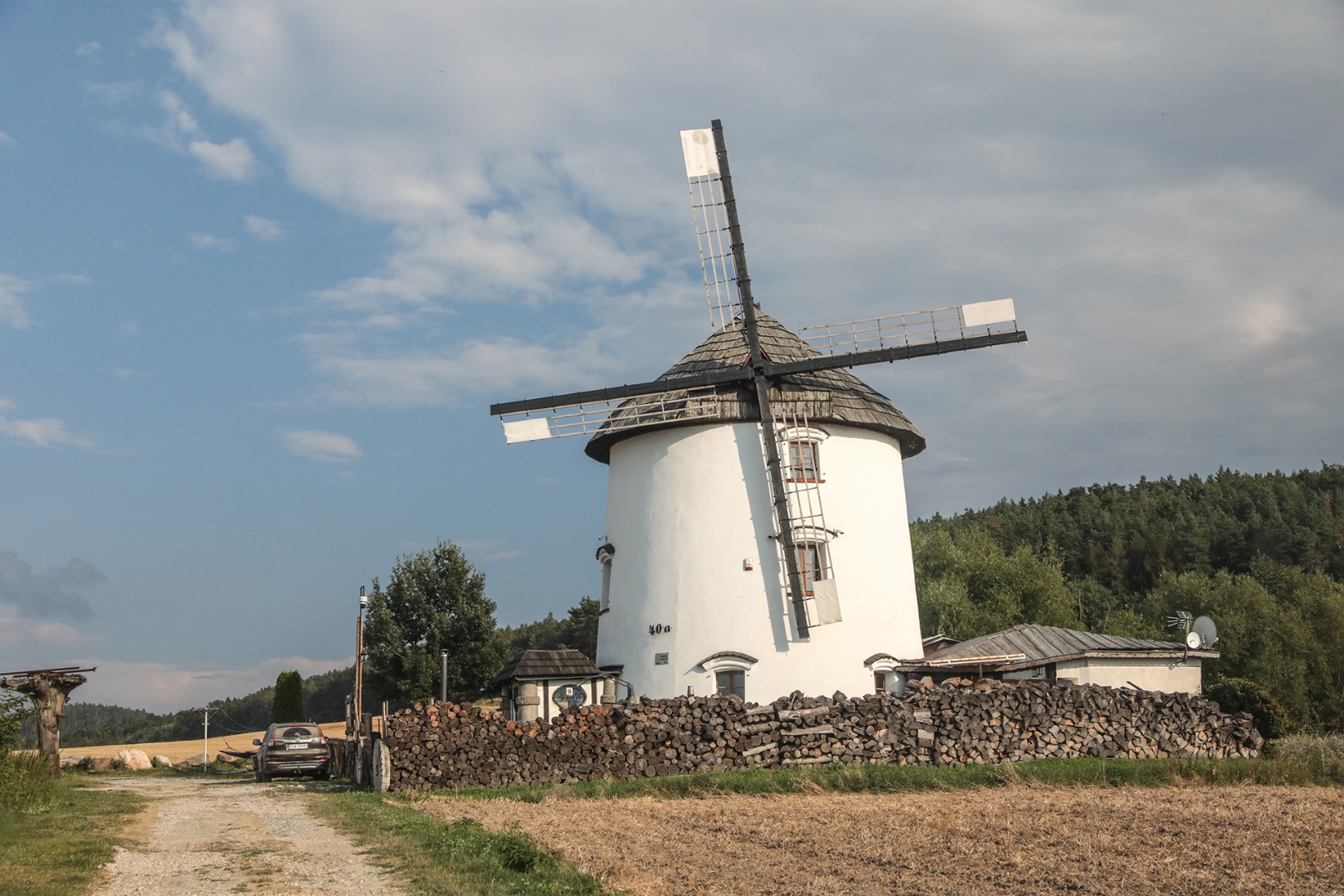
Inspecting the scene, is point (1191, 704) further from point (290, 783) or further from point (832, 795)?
point (290, 783)

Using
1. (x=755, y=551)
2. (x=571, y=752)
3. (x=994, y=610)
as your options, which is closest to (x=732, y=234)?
(x=755, y=551)

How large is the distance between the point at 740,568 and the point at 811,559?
57.5 inches

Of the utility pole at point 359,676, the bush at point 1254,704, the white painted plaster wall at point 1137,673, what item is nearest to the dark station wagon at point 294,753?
the utility pole at point 359,676

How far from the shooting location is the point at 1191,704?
22.3m

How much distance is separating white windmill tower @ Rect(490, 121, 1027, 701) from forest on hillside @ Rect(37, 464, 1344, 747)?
11.6 metres

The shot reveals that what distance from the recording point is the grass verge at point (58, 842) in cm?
980

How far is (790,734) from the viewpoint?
20.4 metres

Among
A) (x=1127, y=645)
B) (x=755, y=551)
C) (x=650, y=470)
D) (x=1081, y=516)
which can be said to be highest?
(x=1081, y=516)

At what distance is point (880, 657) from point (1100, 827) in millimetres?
11670

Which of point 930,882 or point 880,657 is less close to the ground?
point 880,657

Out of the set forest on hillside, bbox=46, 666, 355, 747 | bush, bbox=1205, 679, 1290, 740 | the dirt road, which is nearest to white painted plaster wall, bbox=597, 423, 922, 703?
bush, bbox=1205, 679, 1290, 740

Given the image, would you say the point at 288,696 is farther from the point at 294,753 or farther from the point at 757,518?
the point at 757,518

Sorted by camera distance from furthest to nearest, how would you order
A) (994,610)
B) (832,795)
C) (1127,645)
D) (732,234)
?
1. (994,610)
2. (732,234)
3. (1127,645)
4. (832,795)

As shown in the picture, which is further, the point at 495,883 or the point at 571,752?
the point at 571,752
